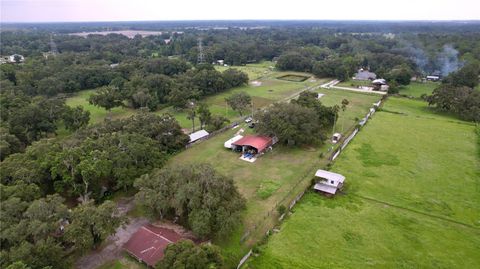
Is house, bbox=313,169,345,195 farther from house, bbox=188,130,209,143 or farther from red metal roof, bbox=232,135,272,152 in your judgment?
house, bbox=188,130,209,143

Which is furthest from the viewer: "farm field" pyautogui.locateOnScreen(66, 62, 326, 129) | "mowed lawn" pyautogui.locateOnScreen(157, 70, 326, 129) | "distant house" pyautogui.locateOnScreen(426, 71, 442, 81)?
"distant house" pyautogui.locateOnScreen(426, 71, 442, 81)

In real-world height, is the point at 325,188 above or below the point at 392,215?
above

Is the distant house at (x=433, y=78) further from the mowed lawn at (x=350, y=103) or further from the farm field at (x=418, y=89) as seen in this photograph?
the mowed lawn at (x=350, y=103)

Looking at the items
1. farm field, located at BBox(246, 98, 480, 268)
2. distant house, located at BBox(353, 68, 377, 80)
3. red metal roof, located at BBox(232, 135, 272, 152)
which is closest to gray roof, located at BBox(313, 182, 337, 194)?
farm field, located at BBox(246, 98, 480, 268)

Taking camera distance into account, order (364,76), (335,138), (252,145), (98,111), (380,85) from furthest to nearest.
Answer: (364,76) → (380,85) → (98,111) → (335,138) → (252,145)

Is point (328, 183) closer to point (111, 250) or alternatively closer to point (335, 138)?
point (335, 138)

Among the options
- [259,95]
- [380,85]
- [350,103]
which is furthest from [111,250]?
[380,85]

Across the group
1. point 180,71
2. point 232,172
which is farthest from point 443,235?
point 180,71
